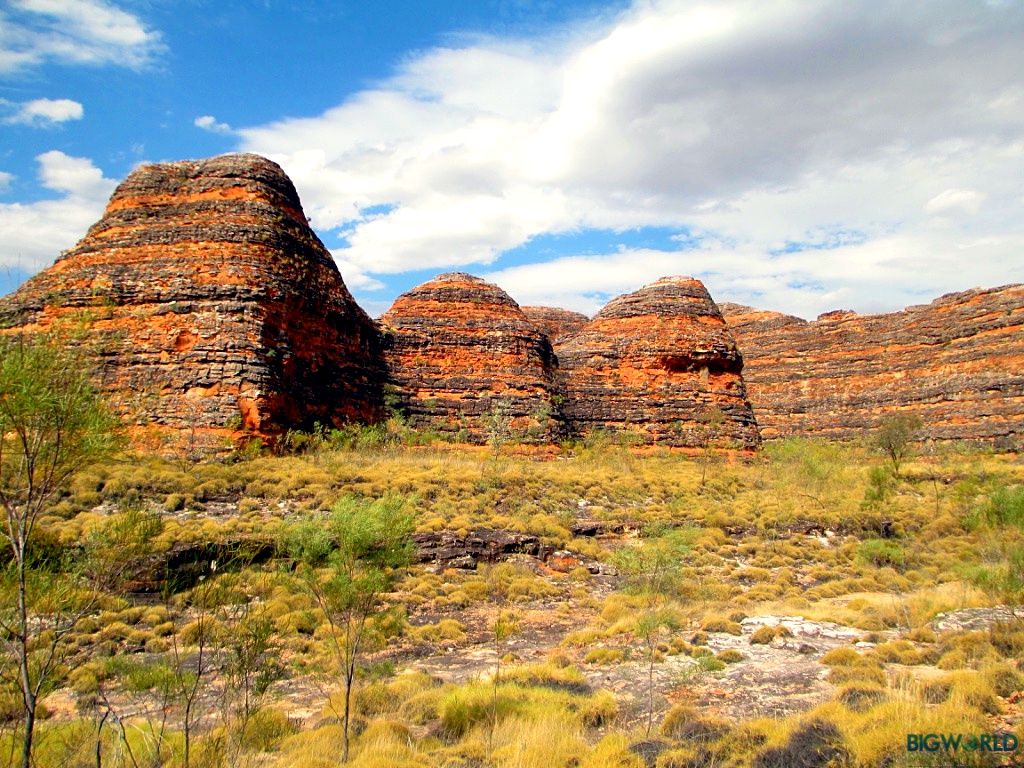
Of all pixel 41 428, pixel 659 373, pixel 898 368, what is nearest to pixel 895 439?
pixel 659 373

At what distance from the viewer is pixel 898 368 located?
38.8m

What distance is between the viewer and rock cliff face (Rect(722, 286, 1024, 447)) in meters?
33.2

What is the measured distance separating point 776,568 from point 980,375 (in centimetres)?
2704

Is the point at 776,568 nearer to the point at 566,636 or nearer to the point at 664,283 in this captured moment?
the point at 566,636

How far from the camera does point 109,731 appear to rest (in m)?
6.71

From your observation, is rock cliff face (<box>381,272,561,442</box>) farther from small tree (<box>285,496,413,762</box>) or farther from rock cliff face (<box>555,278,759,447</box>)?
small tree (<box>285,496,413,762</box>)

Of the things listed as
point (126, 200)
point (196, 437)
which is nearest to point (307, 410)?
point (196, 437)

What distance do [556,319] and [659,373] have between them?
26.4m

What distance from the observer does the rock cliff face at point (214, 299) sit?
1861 centimetres

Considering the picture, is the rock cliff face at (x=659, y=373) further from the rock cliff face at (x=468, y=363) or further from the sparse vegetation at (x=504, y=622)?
the sparse vegetation at (x=504, y=622)

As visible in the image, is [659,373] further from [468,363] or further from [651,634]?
[651,634]

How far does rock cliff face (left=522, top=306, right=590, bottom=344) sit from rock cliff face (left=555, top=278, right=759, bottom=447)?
21.2m

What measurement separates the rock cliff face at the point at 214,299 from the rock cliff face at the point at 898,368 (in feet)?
103

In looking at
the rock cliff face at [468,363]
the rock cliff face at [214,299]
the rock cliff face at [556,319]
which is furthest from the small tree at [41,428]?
the rock cliff face at [556,319]
